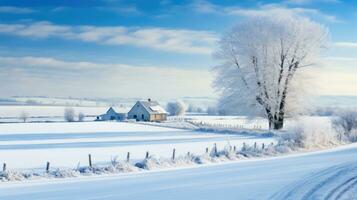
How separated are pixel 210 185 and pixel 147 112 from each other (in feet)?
308

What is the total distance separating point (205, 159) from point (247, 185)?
33.9ft

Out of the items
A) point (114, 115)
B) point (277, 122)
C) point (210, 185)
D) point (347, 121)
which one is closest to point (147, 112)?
point (114, 115)

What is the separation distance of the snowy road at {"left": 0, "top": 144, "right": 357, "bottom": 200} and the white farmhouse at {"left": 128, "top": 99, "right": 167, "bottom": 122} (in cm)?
8732

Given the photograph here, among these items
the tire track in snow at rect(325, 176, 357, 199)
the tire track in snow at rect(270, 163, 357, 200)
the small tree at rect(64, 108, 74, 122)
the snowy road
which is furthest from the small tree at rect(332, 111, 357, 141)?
the small tree at rect(64, 108, 74, 122)

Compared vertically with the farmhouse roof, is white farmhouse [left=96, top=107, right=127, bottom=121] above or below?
below

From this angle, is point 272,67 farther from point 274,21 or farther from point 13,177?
point 13,177

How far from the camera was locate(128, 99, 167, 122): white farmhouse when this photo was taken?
113 metres

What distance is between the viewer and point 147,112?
11269cm

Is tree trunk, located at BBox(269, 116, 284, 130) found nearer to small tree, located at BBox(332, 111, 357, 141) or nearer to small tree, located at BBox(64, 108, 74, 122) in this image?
small tree, located at BBox(332, 111, 357, 141)

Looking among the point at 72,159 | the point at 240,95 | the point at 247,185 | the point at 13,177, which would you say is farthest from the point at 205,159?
the point at 240,95

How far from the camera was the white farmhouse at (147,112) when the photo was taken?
11269cm

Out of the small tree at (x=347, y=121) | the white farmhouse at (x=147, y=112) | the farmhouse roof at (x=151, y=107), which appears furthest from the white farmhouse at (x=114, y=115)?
the small tree at (x=347, y=121)

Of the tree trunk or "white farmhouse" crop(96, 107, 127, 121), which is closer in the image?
the tree trunk

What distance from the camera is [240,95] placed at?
196 ft
